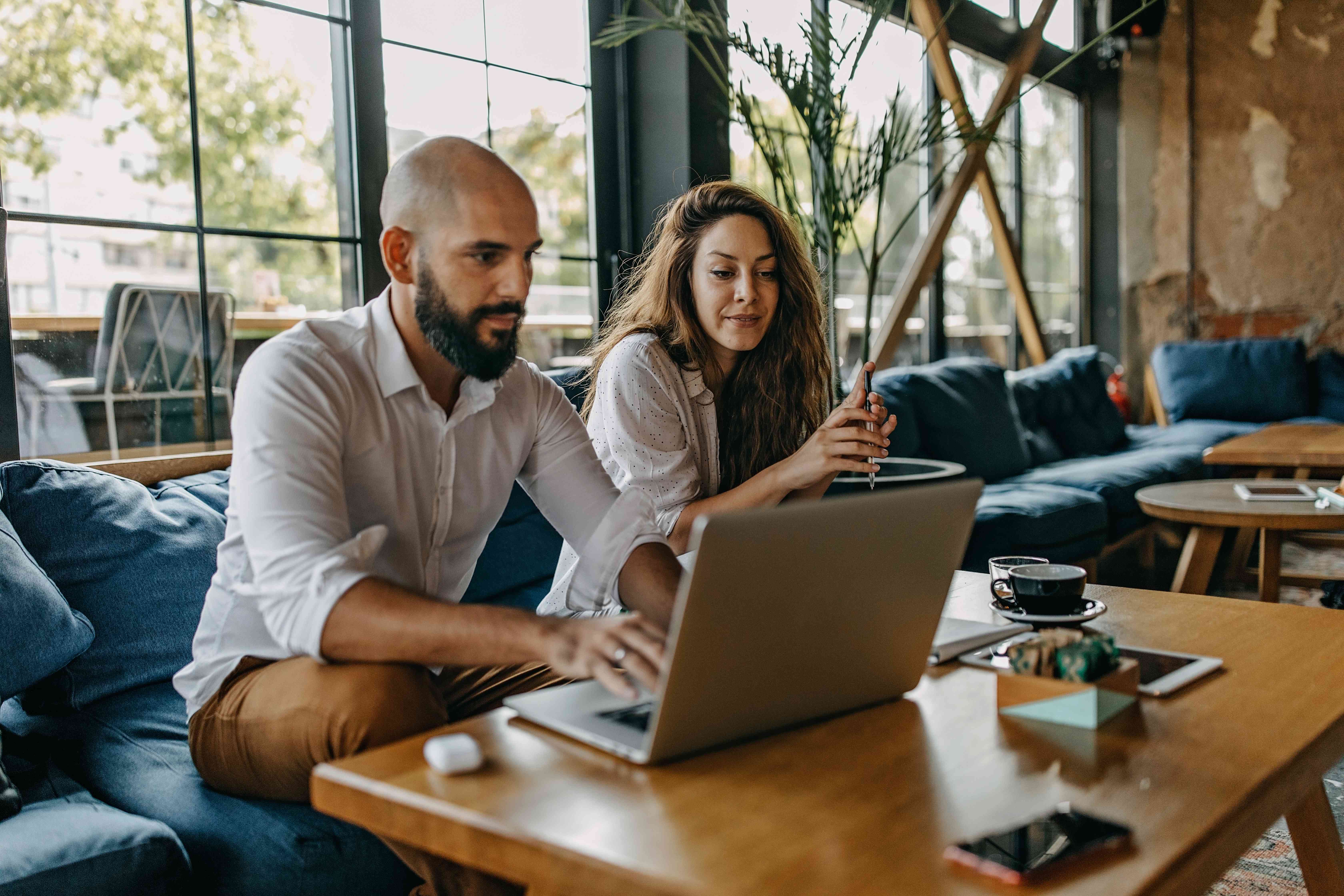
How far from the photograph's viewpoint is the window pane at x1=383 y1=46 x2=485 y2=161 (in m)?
3.09

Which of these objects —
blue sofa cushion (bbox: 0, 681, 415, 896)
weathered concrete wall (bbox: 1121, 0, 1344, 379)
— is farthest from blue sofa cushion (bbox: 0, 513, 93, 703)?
weathered concrete wall (bbox: 1121, 0, 1344, 379)

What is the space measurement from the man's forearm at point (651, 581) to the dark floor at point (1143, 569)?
115 inches

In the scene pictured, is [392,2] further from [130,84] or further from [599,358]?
[599,358]

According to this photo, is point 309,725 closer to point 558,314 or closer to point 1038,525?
point 558,314

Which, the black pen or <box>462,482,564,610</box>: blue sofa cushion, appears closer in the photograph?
the black pen

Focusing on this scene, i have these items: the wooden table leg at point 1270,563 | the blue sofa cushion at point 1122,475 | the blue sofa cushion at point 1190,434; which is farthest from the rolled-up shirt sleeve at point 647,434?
the blue sofa cushion at point 1190,434

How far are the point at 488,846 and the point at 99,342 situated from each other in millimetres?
2182

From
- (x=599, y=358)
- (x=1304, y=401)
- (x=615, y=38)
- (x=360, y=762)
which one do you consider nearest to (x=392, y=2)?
(x=615, y=38)

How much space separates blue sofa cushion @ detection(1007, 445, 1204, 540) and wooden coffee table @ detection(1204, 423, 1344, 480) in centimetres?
17

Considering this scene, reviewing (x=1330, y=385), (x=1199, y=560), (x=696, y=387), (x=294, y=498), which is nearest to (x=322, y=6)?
(x=696, y=387)

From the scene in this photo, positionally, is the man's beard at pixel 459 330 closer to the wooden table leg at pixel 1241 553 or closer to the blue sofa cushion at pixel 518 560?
the blue sofa cushion at pixel 518 560

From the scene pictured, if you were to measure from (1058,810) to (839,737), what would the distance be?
0.79ft

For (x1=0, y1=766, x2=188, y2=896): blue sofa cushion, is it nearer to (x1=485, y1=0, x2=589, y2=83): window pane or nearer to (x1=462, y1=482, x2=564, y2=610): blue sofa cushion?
(x1=462, y1=482, x2=564, y2=610): blue sofa cushion

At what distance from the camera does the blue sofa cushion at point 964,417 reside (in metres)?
4.14
